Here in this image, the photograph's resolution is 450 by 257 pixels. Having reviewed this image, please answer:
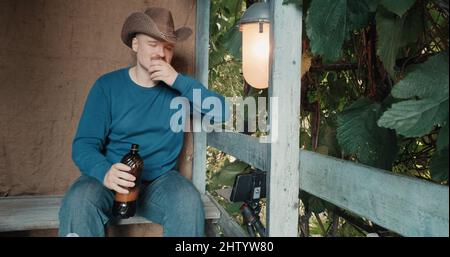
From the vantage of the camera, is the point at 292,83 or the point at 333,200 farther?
the point at 292,83

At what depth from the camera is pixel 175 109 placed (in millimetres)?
1902

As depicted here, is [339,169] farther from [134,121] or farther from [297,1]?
[134,121]

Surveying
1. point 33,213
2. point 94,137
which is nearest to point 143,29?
point 94,137

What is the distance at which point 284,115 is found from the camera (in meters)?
1.16

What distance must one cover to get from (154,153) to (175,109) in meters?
0.24

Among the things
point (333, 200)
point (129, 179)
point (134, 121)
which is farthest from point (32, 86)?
point (333, 200)

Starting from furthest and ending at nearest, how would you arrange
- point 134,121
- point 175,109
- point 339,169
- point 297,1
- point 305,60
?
point 175,109, point 134,121, point 305,60, point 297,1, point 339,169

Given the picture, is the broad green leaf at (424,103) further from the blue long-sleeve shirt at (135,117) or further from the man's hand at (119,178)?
the blue long-sleeve shirt at (135,117)

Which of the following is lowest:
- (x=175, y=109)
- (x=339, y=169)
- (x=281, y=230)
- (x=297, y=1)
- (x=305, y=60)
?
(x=281, y=230)

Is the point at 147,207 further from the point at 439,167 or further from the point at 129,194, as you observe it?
the point at 439,167

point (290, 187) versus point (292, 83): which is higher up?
point (292, 83)

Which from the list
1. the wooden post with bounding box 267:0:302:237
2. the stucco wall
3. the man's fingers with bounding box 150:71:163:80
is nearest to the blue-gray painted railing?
the wooden post with bounding box 267:0:302:237

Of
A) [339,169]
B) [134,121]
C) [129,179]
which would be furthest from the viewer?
[134,121]

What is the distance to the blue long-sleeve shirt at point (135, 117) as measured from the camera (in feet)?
5.54
